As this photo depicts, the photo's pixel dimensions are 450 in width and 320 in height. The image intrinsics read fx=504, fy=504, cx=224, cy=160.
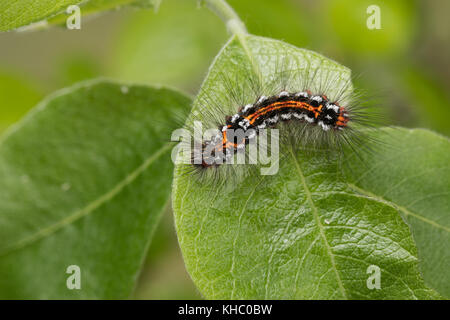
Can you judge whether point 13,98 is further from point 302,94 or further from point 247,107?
point 302,94

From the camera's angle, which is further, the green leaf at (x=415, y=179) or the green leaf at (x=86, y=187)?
the green leaf at (x=86, y=187)

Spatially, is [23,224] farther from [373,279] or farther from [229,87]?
[373,279]

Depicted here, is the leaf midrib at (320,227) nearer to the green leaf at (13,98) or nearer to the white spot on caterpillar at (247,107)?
the white spot on caterpillar at (247,107)

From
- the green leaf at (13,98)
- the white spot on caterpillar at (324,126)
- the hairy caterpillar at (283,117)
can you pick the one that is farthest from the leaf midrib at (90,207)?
the green leaf at (13,98)

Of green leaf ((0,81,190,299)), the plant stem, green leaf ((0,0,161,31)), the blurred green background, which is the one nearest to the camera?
green leaf ((0,0,161,31))

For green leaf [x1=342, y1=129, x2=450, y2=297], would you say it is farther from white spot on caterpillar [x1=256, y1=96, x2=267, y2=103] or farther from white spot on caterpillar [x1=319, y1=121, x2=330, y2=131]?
white spot on caterpillar [x1=256, y1=96, x2=267, y2=103]

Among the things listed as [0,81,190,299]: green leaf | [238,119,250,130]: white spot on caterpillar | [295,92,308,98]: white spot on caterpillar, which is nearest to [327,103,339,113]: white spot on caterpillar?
[295,92,308,98]: white spot on caterpillar

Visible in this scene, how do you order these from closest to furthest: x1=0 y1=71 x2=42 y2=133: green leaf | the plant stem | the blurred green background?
the plant stem, the blurred green background, x1=0 y1=71 x2=42 y2=133: green leaf
